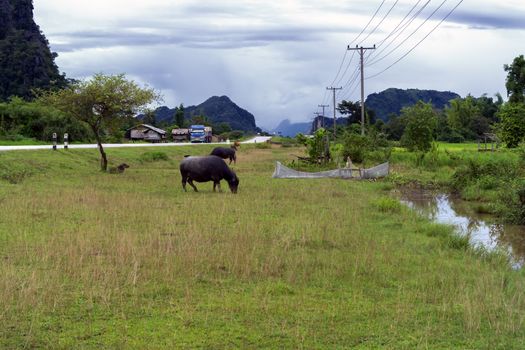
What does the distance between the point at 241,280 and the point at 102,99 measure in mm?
19772

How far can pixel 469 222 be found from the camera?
18.3m

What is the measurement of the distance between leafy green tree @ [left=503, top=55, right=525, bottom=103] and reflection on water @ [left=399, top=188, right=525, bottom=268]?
28.2 m

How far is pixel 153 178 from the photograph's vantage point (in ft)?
86.4

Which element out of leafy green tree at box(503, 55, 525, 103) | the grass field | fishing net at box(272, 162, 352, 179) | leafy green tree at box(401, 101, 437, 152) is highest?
leafy green tree at box(503, 55, 525, 103)

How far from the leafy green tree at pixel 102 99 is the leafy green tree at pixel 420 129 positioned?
770 inches

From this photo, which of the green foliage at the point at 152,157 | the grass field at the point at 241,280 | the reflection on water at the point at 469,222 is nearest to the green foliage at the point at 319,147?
the reflection on water at the point at 469,222

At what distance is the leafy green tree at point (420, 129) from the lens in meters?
40.9

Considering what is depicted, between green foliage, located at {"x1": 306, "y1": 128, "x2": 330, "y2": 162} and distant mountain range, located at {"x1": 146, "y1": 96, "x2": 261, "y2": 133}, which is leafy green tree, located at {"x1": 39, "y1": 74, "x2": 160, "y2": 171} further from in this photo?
distant mountain range, located at {"x1": 146, "y1": 96, "x2": 261, "y2": 133}

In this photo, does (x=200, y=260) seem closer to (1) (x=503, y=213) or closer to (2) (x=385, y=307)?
(2) (x=385, y=307)

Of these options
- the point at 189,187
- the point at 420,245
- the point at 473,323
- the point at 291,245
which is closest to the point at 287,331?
the point at 473,323

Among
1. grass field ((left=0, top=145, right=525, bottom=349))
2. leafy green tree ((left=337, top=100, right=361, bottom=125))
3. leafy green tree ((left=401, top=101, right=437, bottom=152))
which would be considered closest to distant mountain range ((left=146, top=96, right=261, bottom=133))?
leafy green tree ((left=337, top=100, right=361, bottom=125))

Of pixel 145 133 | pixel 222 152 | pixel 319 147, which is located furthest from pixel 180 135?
pixel 319 147

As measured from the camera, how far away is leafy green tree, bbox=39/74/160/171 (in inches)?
1059

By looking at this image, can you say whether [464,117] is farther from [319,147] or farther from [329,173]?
[329,173]
